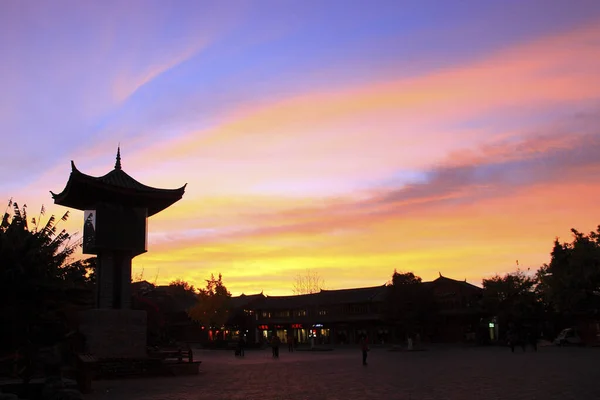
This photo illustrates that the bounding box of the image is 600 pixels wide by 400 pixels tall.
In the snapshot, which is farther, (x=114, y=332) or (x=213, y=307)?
(x=213, y=307)

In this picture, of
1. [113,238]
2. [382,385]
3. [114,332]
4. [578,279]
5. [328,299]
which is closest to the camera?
[382,385]

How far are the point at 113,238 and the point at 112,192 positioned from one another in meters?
2.49

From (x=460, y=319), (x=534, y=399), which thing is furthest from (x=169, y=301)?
(x=534, y=399)

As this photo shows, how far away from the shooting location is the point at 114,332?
2938 centimetres

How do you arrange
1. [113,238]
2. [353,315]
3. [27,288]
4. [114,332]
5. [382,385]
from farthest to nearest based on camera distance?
[353,315] < [113,238] < [114,332] < [382,385] < [27,288]

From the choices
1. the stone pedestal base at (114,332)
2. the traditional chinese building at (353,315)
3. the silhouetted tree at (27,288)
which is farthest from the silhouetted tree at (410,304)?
the silhouetted tree at (27,288)

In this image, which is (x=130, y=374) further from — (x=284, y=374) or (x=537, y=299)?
(x=537, y=299)

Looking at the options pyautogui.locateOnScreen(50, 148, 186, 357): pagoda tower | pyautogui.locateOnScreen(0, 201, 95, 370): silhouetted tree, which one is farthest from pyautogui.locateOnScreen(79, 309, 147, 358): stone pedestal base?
pyautogui.locateOnScreen(0, 201, 95, 370): silhouetted tree

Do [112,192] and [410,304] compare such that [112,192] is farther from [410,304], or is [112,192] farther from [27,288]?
[410,304]

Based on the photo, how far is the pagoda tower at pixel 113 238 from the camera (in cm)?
2944

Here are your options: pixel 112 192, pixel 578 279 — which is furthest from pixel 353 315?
pixel 112 192

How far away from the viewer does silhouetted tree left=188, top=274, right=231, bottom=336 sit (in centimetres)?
8144

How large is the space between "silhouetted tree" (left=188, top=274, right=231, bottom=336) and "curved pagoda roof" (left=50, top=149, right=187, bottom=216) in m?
49.0

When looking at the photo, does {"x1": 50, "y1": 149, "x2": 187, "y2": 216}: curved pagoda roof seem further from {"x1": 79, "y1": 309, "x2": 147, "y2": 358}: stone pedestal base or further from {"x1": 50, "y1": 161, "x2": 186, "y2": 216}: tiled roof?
{"x1": 79, "y1": 309, "x2": 147, "y2": 358}: stone pedestal base
